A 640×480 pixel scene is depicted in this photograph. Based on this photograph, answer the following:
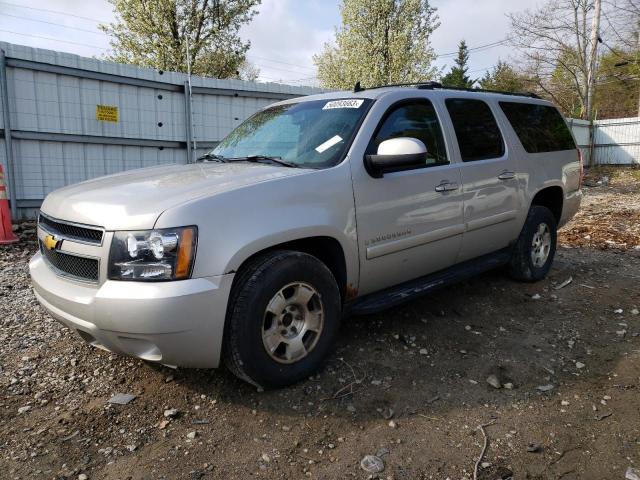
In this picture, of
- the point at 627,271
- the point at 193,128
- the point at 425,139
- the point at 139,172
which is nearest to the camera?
the point at 139,172

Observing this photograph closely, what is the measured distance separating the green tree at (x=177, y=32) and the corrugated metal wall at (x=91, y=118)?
35.9 feet

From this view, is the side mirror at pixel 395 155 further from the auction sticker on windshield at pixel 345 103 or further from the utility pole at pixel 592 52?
the utility pole at pixel 592 52

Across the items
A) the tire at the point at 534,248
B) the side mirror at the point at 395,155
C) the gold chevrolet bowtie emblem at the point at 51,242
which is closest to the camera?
the gold chevrolet bowtie emblem at the point at 51,242

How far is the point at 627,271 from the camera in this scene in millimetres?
5562

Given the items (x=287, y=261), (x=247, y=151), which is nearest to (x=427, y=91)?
(x=247, y=151)

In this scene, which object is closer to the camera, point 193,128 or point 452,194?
point 452,194

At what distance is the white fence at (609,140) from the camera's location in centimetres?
1872

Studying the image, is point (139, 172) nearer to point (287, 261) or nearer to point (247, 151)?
point (247, 151)

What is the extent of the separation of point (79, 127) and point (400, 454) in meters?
7.16

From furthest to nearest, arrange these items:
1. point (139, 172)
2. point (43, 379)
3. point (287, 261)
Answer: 1. point (139, 172)
2. point (43, 379)
3. point (287, 261)

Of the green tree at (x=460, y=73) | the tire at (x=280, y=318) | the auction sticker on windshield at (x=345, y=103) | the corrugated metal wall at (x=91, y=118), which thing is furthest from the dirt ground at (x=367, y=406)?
the green tree at (x=460, y=73)

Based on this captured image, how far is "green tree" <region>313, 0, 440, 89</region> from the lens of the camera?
73.1 ft

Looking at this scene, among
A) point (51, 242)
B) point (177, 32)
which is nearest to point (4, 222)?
point (51, 242)

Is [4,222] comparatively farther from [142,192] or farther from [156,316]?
[156,316]
